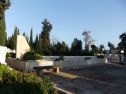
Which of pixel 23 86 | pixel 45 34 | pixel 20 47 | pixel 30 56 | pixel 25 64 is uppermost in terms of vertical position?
pixel 45 34

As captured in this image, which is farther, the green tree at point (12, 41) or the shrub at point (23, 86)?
the green tree at point (12, 41)

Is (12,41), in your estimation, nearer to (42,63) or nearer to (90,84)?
(42,63)

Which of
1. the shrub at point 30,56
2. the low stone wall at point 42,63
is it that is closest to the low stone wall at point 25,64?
the low stone wall at point 42,63

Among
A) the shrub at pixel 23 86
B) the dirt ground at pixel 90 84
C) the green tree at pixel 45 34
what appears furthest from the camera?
the green tree at pixel 45 34

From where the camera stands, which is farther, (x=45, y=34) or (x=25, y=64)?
(x=45, y=34)

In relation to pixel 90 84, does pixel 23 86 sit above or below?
above

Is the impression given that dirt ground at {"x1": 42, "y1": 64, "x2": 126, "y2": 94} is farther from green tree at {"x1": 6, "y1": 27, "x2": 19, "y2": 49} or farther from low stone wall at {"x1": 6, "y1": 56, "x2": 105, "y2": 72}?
green tree at {"x1": 6, "y1": 27, "x2": 19, "y2": 49}

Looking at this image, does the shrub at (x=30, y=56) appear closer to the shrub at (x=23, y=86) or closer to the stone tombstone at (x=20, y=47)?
the stone tombstone at (x=20, y=47)

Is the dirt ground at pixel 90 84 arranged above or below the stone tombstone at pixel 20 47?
below

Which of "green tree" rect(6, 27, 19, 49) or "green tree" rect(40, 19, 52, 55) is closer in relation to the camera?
"green tree" rect(6, 27, 19, 49)

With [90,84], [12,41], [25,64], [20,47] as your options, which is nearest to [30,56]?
[20,47]

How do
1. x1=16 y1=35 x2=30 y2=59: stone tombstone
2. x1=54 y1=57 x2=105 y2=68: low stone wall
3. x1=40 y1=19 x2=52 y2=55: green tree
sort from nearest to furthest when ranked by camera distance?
x1=16 y1=35 x2=30 y2=59: stone tombstone
x1=54 y1=57 x2=105 y2=68: low stone wall
x1=40 y1=19 x2=52 y2=55: green tree

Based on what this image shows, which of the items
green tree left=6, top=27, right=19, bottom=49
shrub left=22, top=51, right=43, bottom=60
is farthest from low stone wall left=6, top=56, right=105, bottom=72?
green tree left=6, top=27, right=19, bottom=49

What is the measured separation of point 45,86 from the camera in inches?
624
